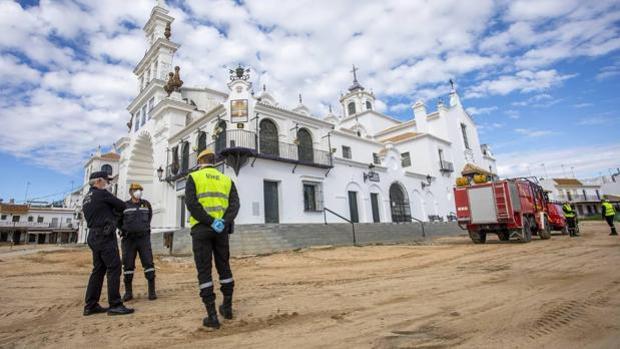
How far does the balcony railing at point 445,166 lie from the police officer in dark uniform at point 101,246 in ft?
91.7

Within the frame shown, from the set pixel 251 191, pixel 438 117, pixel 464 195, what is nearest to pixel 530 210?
pixel 464 195

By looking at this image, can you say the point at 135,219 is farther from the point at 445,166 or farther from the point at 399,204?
the point at 445,166

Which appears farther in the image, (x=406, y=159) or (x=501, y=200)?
(x=406, y=159)

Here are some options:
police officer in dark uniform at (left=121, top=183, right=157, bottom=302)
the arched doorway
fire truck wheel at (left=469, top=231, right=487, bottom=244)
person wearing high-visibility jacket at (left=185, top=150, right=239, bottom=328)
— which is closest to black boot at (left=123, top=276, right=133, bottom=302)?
police officer in dark uniform at (left=121, top=183, right=157, bottom=302)

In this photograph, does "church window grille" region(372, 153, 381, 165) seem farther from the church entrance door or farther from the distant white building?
the distant white building

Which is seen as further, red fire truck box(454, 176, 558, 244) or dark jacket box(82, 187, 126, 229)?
red fire truck box(454, 176, 558, 244)

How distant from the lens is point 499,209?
10.6 m

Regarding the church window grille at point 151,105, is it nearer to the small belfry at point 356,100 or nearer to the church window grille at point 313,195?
the church window grille at point 313,195

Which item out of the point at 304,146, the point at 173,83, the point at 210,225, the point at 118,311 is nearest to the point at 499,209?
the point at 210,225

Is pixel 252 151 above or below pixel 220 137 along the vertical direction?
below

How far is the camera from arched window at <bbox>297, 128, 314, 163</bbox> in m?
18.9

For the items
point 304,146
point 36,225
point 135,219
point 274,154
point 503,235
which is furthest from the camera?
point 36,225

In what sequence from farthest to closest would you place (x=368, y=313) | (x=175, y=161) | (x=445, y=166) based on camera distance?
(x=445, y=166)
(x=175, y=161)
(x=368, y=313)

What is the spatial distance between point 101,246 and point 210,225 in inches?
67.3
